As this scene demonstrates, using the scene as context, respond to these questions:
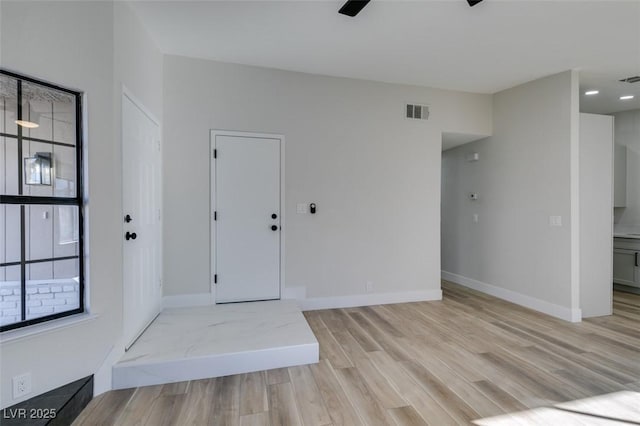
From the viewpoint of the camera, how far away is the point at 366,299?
395 centimetres

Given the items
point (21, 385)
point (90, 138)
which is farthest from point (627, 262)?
point (21, 385)

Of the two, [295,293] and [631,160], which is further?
[631,160]

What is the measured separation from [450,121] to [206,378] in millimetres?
4263

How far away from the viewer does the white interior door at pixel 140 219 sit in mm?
2334

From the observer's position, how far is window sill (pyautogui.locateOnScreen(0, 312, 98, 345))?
1.64m

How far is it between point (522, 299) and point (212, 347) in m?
3.93

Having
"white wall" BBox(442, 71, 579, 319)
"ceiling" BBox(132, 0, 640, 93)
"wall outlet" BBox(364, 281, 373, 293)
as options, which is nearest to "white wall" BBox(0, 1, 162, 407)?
"ceiling" BBox(132, 0, 640, 93)

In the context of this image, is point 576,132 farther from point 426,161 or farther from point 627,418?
point 627,418

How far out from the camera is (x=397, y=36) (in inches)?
112

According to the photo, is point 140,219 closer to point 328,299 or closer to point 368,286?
point 328,299

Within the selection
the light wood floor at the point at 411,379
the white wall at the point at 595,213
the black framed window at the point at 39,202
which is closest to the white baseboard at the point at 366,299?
the light wood floor at the point at 411,379

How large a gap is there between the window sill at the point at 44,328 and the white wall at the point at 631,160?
722 centimetres

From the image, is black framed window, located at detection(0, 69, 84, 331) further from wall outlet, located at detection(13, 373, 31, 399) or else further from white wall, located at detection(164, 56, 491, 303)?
white wall, located at detection(164, 56, 491, 303)

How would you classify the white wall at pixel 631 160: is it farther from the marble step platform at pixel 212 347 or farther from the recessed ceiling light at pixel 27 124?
the recessed ceiling light at pixel 27 124
